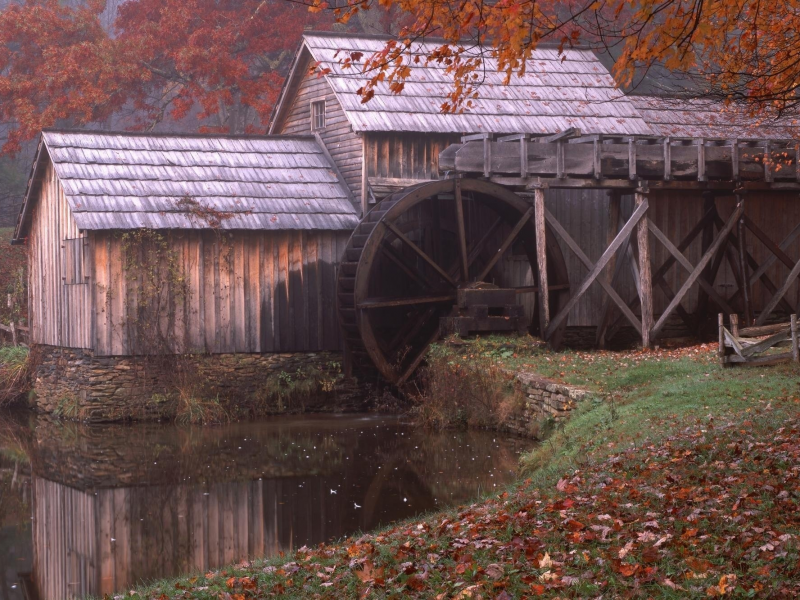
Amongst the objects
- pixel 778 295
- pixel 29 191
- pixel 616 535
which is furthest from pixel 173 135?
pixel 616 535

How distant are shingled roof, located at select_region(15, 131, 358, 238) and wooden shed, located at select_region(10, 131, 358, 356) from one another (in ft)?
0.08

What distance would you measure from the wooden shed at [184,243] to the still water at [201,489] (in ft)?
6.51

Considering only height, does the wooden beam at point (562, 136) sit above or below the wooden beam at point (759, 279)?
above

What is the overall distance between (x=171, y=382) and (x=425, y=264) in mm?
5350

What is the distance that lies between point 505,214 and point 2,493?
1070cm

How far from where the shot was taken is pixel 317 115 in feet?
70.9

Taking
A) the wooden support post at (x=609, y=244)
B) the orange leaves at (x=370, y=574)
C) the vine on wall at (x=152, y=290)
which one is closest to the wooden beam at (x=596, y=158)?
the wooden support post at (x=609, y=244)

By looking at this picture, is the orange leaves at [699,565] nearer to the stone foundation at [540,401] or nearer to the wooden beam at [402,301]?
the stone foundation at [540,401]

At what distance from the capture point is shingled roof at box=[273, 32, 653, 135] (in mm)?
19656

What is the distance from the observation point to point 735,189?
62.4 feet

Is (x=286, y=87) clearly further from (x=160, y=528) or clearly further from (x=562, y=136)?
(x=160, y=528)

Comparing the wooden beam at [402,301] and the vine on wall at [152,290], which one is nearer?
the vine on wall at [152,290]

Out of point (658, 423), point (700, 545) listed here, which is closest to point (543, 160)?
point (658, 423)

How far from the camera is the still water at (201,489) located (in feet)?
31.0
